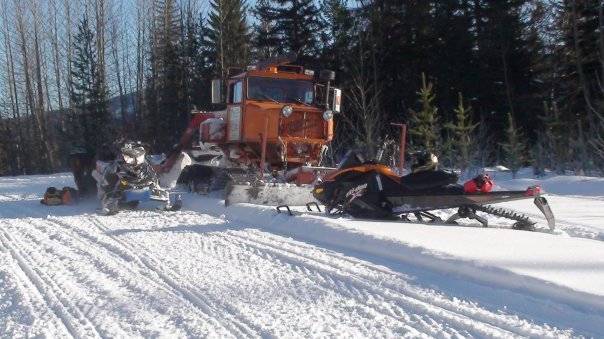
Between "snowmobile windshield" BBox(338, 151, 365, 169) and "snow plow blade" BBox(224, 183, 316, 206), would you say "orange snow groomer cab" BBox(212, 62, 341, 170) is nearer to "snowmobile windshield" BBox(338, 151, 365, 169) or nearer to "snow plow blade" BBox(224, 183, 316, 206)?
"snow plow blade" BBox(224, 183, 316, 206)

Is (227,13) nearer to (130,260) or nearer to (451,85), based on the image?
(451,85)

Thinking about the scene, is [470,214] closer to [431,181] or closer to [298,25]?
[431,181]

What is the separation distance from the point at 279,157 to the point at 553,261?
733 centimetres

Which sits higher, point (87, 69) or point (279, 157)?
point (87, 69)

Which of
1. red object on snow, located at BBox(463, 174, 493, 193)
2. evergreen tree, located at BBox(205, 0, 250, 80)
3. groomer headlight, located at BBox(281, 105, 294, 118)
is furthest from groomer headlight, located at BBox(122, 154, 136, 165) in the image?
evergreen tree, located at BBox(205, 0, 250, 80)

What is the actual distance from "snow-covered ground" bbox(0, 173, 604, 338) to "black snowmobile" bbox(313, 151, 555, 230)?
0.39m

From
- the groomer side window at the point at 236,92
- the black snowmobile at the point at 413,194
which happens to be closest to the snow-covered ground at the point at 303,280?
the black snowmobile at the point at 413,194

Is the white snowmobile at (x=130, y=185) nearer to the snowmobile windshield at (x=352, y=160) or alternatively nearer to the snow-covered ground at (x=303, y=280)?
the snow-covered ground at (x=303, y=280)

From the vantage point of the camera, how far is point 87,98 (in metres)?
41.1

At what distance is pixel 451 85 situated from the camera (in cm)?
2770

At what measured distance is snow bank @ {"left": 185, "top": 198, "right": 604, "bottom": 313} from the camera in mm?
4598

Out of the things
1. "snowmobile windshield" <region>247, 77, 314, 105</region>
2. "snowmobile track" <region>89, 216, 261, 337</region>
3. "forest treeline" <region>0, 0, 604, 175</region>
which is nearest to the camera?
"snowmobile track" <region>89, 216, 261, 337</region>

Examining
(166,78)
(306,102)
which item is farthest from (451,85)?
(166,78)

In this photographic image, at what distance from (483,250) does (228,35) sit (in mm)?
32716
